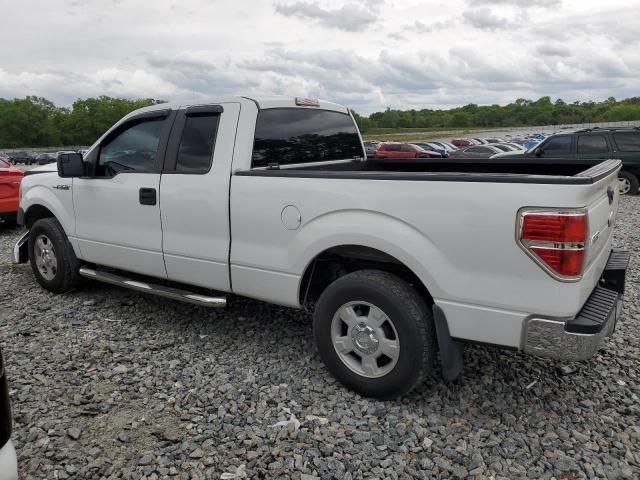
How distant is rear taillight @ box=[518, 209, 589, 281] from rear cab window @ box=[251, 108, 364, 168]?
6.53 feet

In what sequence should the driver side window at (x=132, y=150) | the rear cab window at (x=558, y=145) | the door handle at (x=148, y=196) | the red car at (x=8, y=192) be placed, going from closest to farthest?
the door handle at (x=148, y=196), the driver side window at (x=132, y=150), the red car at (x=8, y=192), the rear cab window at (x=558, y=145)

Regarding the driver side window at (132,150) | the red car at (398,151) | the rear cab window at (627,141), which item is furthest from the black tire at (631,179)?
the red car at (398,151)

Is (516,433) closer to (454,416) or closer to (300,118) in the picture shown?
(454,416)

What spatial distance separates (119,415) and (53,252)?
103 inches

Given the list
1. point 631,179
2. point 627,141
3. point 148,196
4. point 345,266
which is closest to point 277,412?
point 345,266

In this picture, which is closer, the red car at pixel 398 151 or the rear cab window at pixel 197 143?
the rear cab window at pixel 197 143

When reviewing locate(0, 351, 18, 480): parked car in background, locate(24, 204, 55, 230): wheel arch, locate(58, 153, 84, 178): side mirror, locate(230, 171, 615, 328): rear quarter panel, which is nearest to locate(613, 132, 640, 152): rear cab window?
locate(230, 171, 615, 328): rear quarter panel

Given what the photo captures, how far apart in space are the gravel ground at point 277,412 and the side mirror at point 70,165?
1320 millimetres

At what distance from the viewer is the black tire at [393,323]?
2914 millimetres

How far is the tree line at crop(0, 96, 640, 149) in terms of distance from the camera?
338ft

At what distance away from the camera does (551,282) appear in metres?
2.52

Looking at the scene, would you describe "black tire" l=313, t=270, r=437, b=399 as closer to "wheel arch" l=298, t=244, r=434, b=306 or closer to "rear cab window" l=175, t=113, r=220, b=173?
"wheel arch" l=298, t=244, r=434, b=306

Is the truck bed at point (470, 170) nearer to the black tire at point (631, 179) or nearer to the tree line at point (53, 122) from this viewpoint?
the black tire at point (631, 179)

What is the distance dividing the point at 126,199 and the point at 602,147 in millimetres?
12185
